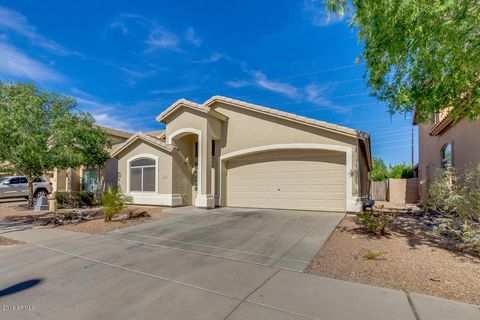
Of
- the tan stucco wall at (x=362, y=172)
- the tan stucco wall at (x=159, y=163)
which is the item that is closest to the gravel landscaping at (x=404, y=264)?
the tan stucco wall at (x=362, y=172)

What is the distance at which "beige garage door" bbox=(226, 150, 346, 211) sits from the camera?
10484 mm

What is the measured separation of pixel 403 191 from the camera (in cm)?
1859

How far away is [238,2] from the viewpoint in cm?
1338

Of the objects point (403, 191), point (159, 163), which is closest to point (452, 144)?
point (403, 191)

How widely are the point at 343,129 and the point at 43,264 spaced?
10.2m

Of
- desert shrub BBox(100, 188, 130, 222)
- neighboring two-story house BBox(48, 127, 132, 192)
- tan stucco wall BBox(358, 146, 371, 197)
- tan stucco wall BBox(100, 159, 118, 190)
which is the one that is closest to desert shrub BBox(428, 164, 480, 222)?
tan stucco wall BBox(358, 146, 371, 197)

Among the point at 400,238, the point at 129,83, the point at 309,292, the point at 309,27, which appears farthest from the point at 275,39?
the point at 309,292

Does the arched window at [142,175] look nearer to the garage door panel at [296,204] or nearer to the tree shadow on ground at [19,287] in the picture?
the garage door panel at [296,204]

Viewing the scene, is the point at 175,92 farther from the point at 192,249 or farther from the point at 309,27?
the point at 192,249

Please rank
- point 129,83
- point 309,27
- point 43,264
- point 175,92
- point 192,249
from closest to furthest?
point 43,264, point 192,249, point 309,27, point 129,83, point 175,92

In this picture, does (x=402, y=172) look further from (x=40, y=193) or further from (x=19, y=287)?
(x=40, y=193)

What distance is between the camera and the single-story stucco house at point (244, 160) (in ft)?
34.1

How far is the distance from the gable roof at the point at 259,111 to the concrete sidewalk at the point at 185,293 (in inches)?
289

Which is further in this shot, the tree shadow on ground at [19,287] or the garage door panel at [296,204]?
the garage door panel at [296,204]
